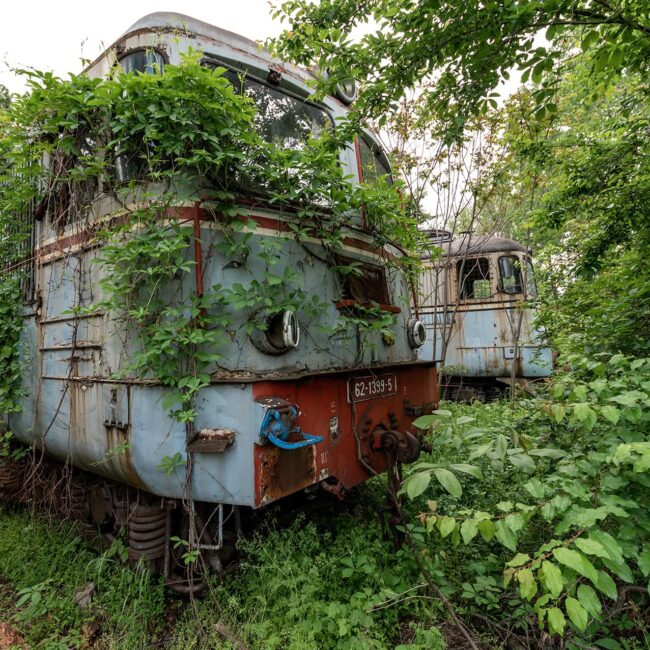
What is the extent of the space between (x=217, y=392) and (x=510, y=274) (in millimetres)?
7090

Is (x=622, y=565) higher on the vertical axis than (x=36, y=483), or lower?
higher

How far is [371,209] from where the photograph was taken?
3.18 meters

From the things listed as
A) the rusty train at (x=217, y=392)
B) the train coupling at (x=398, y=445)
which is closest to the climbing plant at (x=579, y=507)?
the train coupling at (x=398, y=445)

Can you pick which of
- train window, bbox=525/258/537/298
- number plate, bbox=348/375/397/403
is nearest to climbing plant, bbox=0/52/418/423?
number plate, bbox=348/375/397/403

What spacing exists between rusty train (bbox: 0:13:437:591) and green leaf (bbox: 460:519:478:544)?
0.89 metres

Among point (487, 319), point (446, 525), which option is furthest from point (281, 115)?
point (487, 319)

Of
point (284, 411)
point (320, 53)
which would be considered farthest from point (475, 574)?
point (320, 53)

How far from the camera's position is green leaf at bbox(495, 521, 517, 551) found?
1.53m

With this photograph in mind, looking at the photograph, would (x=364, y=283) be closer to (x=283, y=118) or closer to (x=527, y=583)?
(x=283, y=118)

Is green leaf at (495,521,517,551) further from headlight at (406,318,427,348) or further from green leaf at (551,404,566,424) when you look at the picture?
headlight at (406,318,427,348)

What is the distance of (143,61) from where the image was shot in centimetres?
253

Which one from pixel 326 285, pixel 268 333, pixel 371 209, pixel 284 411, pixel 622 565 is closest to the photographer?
pixel 622 565

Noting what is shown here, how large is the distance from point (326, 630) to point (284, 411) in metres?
1.21

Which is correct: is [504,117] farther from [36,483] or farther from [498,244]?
[36,483]
